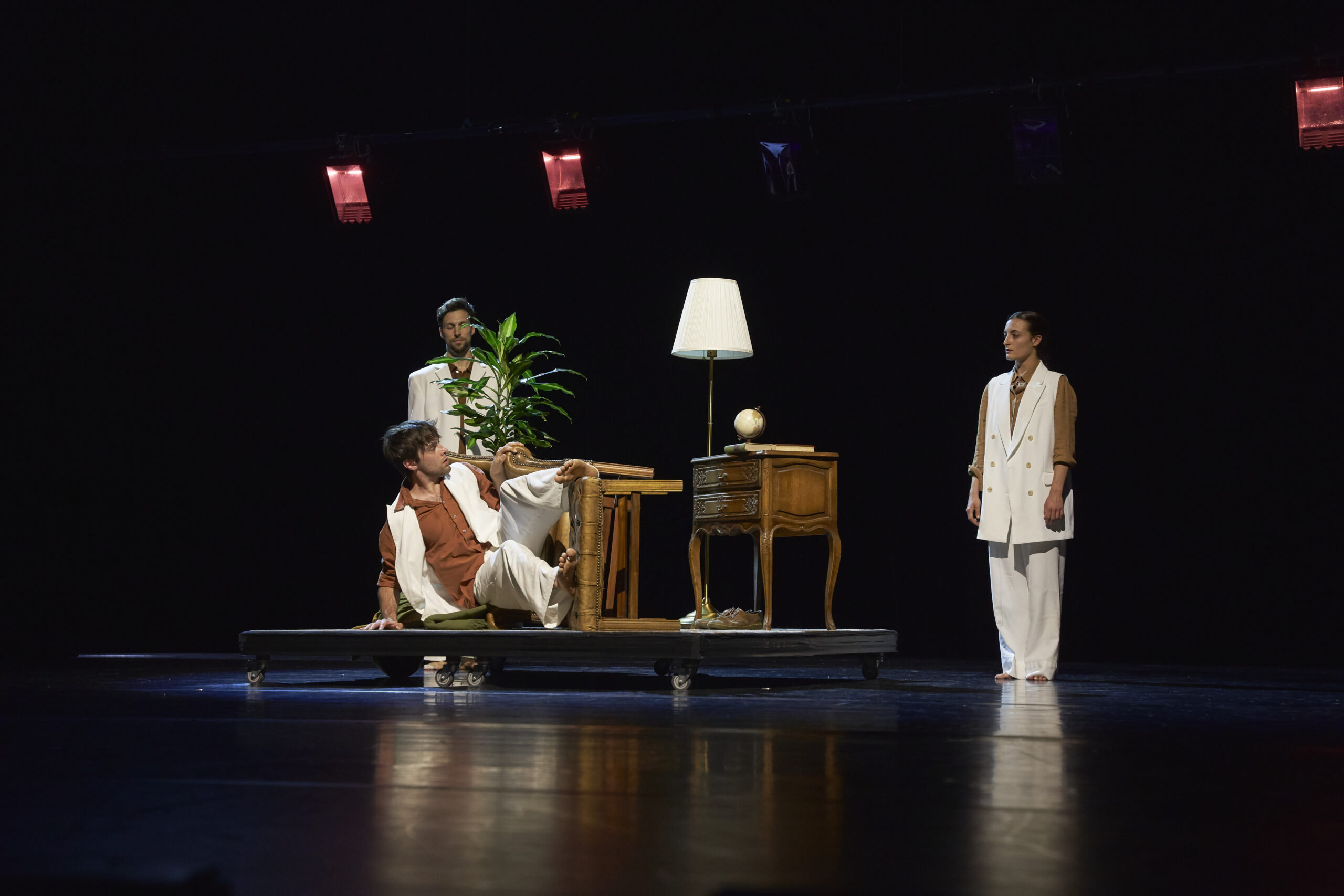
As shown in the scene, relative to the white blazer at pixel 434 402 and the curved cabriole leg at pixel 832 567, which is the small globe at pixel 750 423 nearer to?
the curved cabriole leg at pixel 832 567

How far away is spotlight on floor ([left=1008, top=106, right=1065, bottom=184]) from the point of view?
19.9 ft

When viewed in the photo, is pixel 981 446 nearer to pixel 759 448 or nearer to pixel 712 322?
pixel 759 448

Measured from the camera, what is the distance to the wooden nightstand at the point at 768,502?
477 centimetres

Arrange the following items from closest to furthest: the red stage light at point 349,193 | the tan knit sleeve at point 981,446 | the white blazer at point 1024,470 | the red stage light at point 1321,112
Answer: the white blazer at point 1024,470 < the tan knit sleeve at point 981,446 < the red stage light at point 1321,112 < the red stage light at point 349,193

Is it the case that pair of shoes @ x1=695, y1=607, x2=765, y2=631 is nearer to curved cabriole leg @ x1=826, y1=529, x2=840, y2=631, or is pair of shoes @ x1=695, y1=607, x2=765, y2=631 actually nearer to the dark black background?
curved cabriole leg @ x1=826, y1=529, x2=840, y2=631

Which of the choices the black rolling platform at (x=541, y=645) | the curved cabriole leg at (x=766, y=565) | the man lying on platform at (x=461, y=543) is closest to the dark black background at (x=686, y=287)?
the curved cabriole leg at (x=766, y=565)

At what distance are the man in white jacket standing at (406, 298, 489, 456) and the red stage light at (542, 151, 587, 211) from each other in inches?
68.1

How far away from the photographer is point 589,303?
7.44 m

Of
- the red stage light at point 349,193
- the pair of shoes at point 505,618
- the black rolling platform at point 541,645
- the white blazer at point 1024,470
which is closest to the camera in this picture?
the black rolling platform at point 541,645

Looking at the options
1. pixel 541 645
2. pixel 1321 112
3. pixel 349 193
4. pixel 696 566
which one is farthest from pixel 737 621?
pixel 349 193

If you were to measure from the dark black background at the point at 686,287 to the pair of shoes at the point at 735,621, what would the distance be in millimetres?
2141

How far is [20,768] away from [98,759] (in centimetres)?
15

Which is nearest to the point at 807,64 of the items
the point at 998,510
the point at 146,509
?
the point at 998,510

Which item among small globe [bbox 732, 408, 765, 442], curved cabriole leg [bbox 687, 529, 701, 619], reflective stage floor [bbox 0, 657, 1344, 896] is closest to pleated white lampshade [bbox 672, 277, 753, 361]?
small globe [bbox 732, 408, 765, 442]
